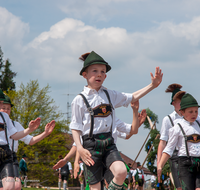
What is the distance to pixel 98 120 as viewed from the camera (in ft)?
15.9

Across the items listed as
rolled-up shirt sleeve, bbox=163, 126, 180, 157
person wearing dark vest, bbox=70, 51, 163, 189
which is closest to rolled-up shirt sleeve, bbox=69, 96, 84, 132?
person wearing dark vest, bbox=70, 51, 163, 189

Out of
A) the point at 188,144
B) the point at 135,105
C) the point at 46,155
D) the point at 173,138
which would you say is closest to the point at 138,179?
the point at 46,155

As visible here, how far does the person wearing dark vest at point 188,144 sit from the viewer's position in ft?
18.7

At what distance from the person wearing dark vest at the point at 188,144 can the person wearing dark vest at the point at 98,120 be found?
118 centimetres

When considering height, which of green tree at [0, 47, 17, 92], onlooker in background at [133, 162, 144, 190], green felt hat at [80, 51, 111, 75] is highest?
green tree at [0, 47, 17, 92]

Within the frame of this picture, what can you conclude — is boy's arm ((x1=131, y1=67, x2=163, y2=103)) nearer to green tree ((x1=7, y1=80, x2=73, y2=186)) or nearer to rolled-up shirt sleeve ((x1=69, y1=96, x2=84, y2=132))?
rolled-up shirt sleeve ((x1=69, y1=96, x2=84, y2=132))

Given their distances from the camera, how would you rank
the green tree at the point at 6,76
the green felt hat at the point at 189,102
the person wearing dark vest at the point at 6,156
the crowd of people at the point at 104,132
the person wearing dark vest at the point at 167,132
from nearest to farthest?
the crowd of people at the point at 104,132
the person wearing dark vest at the point at 6,156
the green felt hat at the point at 189,102
the person wearing dark vest at the point at 167,132
the green tree at the point at 6,76

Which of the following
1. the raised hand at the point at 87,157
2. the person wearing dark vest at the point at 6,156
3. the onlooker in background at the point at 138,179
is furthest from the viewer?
the onlooker in background at the point at 138,179

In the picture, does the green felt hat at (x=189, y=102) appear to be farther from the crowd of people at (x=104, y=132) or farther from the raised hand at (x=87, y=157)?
the raised hand at (x=87, y=157)

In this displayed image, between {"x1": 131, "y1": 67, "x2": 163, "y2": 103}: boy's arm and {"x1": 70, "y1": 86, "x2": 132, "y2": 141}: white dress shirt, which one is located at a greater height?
{"x1": 131, "y1": 67, "x2": 163, "y2": 103}: boy's arm

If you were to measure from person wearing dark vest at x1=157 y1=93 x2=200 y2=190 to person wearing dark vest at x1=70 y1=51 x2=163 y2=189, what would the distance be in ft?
3.86

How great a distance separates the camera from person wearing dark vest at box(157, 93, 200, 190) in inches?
225

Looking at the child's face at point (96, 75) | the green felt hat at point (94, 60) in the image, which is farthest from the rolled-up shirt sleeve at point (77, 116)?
the green felt hat at point (94, 60)

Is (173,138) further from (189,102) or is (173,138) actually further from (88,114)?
(88,114)
